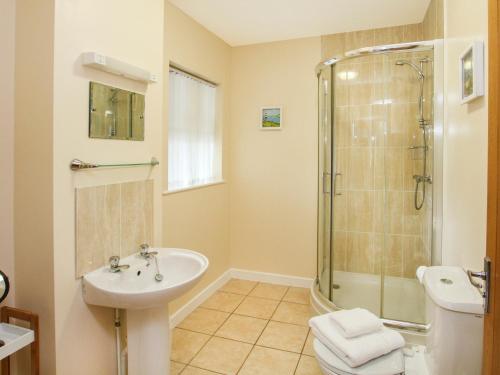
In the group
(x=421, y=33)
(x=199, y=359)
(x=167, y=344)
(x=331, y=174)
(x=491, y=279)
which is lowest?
(x=199, y=359)

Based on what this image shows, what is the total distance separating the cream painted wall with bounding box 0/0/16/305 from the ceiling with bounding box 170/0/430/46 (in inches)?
54.5

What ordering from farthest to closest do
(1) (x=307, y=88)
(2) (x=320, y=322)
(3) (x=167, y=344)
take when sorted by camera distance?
1. (1) (x=307, y=88)
2. (3) (x=167, y=344)
3. (2) (x=320, y=322)

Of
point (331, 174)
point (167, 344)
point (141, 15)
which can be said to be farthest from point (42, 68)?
point (331, 174)

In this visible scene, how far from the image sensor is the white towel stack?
1449mm

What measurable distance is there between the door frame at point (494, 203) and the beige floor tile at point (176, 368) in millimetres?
1773

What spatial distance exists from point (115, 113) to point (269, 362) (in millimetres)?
1840

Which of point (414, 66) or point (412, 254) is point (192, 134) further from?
point (412, 254)

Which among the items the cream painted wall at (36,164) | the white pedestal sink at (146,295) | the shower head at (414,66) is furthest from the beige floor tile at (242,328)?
the shower head at (414,66)

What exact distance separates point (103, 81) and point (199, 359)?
6.04 feet

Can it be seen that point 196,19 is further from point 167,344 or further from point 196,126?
point 167,344

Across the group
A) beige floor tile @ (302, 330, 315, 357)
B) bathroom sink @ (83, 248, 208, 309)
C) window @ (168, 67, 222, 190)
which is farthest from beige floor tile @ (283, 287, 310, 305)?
bathroom sink @ (83, 248, 208, 309)

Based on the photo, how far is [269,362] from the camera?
2.29m

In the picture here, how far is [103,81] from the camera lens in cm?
175

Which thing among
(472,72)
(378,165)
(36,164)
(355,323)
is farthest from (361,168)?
(36,164)
